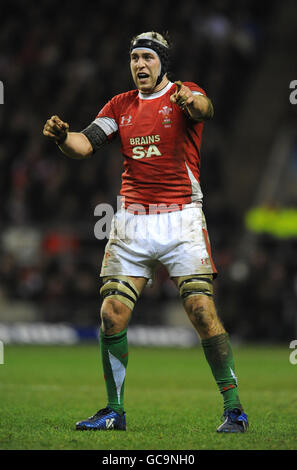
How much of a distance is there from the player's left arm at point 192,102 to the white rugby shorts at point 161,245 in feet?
2.18

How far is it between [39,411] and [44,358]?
6790mm

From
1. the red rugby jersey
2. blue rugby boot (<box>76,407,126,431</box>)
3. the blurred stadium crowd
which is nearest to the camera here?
blue rugby boot (<box>76,407,126,431</box>)

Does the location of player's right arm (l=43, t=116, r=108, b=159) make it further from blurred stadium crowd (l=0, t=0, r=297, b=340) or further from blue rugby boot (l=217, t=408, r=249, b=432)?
blurred stadium crowd (l=0, t=0, r=297, b=340)

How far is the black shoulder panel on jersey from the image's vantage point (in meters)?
6.23

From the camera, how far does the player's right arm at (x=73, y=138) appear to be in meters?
5.86

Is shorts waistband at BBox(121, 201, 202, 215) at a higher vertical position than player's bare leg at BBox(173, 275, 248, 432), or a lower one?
higher

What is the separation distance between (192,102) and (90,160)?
14052 millimetres

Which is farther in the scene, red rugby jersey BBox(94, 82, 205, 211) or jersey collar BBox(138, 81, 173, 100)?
jersey collar BBox(138, 81, 173, 100)

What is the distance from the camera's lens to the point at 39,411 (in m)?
6.74

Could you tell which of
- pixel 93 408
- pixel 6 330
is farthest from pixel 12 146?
pixel 93 408

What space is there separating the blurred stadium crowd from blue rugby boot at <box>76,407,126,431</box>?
11203 mm

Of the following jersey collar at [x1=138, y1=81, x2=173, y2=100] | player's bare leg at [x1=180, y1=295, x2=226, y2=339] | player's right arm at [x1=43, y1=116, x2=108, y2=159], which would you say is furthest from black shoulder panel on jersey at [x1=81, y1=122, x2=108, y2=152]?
player's bare leg at [x1=180, y1=295, x2=226, y2=339]

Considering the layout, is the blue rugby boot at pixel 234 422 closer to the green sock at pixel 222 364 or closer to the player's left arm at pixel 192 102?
the green sock at pixel 222 364
